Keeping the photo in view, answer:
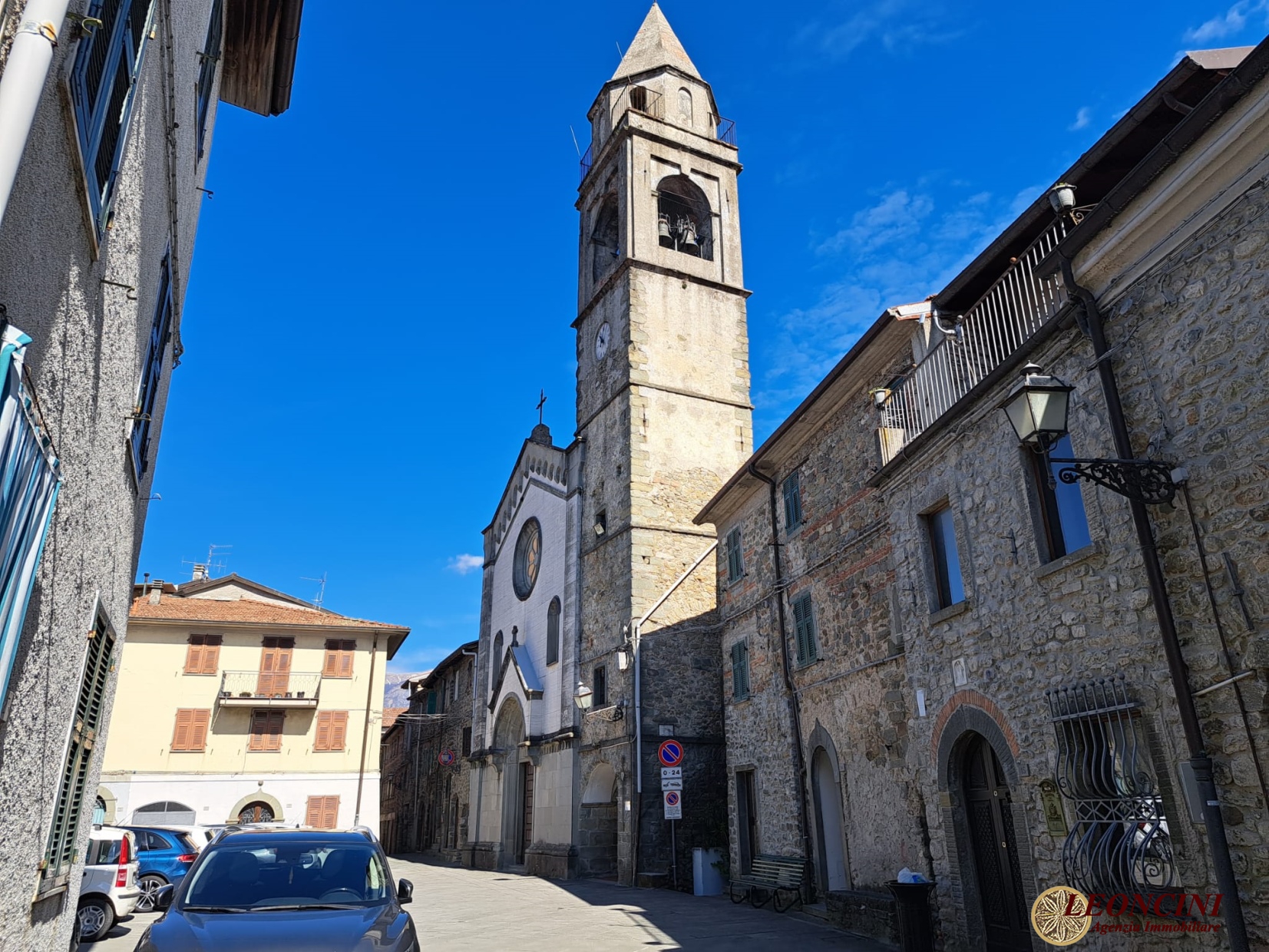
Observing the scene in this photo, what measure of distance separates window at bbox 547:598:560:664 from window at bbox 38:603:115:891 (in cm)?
1755

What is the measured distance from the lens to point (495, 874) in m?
22.6

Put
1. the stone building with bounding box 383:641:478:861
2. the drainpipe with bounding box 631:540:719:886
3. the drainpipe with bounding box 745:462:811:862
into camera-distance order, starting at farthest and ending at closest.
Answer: the stone building with bounding box 383:641:478:861
the drainpipe with bounding box 631:540:719:886
the drainpipe with bounding box 745:462:811:862

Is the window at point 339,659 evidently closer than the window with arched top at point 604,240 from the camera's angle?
No

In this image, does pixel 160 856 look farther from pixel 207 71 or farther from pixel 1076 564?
pixel 1076 564

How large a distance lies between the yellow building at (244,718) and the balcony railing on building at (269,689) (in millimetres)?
35

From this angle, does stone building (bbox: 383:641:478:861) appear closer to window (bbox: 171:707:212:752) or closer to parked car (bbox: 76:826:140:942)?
window (bbox: 171:707:212:752)

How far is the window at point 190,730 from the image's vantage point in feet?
86.9

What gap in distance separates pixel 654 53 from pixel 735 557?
2011 centimetres

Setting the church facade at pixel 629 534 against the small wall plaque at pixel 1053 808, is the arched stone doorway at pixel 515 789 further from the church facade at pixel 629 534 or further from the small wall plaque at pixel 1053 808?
the small wall plaque at pixel 1053 808

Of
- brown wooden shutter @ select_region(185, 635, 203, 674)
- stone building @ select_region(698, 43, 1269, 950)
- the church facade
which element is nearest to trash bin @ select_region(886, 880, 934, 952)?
stone building @ select_region(698, 43, 1269, 950)

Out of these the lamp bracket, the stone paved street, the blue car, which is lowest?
the stone paved street

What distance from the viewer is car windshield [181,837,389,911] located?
18.3 ft

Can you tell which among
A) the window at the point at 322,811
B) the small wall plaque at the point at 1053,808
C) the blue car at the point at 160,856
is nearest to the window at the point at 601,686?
the blue car at the point at 160,856

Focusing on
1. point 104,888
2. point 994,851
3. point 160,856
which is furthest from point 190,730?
point 994,851
